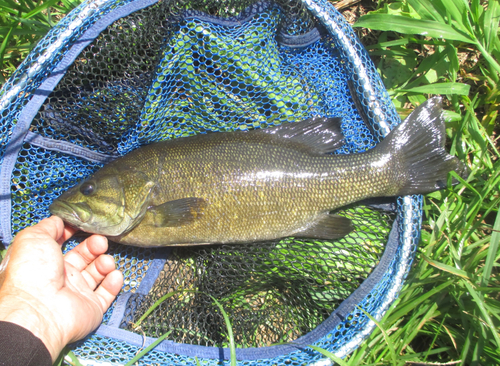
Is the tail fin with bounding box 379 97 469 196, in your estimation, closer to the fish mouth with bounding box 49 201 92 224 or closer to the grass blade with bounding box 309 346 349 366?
the grass blade with bounding box 309 346 349 366

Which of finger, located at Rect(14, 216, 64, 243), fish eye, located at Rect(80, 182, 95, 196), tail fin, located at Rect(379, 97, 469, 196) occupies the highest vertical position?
tail fin, located at Rect(379, 97, 469, 196)

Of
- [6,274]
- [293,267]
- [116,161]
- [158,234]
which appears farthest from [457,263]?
[6,274]

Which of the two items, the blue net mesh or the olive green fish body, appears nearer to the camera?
the blue net mesh

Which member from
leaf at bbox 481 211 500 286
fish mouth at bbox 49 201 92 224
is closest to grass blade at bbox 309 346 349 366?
leaf at bbox 481 211 500 286

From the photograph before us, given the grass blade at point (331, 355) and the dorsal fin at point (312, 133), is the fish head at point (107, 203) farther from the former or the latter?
the grass blade at point (331, 355)

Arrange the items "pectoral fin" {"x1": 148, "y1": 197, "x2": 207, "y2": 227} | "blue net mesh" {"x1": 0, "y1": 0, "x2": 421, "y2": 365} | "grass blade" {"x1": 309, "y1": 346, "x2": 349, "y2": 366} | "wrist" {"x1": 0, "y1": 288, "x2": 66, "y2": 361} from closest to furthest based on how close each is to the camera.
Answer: "wrist" {"x1": 0, "y1": 288, "x2": 66, "y2": 361} < "grass blade" {"x1": 309, "y1": 346, "x2": 349, "y2": 366} < "blue net mesh" {"x1": 0, "y1": 0, "x2": 421, "y2": 365} < "pectoral fin" {"x1": 148, "y1": 197, "x2": 207, "y2": 227}

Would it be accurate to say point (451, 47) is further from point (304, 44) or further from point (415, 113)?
point (304, 44)

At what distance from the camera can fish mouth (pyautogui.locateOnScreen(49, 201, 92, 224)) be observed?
2.82 meters

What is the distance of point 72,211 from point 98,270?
0.68m

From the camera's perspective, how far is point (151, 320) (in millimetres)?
3049

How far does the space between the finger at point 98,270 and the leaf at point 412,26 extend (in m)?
3.18

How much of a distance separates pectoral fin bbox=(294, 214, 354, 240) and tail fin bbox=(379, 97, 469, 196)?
517 mm

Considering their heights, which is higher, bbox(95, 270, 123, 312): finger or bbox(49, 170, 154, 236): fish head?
bbox(49, 170, 154, 236): fish head

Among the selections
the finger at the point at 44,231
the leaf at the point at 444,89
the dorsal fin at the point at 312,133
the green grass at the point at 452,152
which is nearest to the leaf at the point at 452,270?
the green grass at the point at 452,152
